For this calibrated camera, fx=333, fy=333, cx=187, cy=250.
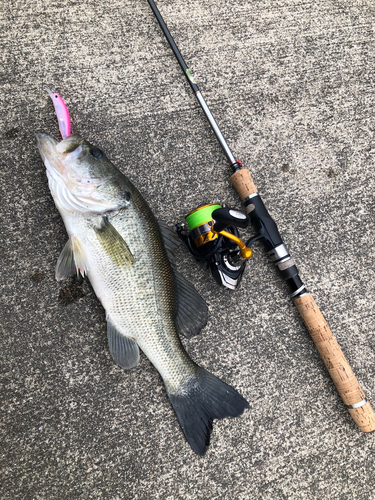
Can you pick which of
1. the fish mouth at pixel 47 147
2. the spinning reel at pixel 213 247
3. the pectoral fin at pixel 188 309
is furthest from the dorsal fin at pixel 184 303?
the fish mouth at pixel 47 147

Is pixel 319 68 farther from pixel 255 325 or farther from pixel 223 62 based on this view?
pixel 255 325

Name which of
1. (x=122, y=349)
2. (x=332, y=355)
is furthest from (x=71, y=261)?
(x=332, y=355)

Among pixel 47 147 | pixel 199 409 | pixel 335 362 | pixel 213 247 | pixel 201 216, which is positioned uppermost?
pixel 47 147

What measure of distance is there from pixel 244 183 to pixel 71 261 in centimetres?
119

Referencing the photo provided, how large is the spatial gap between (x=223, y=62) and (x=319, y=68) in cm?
75

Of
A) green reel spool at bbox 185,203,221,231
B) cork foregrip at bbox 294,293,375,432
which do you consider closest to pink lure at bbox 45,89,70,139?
green reel spool at bbox 185,203,221,231

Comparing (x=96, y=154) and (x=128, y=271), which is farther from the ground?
(x=96, y=154)

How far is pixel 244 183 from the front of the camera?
7.14ft

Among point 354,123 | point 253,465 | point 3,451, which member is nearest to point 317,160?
point 354,123

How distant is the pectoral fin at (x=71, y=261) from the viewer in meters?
1.91

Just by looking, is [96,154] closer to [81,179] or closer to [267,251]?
[81,179]

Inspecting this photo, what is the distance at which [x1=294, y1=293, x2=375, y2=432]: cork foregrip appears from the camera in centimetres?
208

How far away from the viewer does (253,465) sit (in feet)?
6.82

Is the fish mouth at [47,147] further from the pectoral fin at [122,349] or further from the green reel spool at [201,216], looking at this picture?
the pectoral fin at [122,349]
